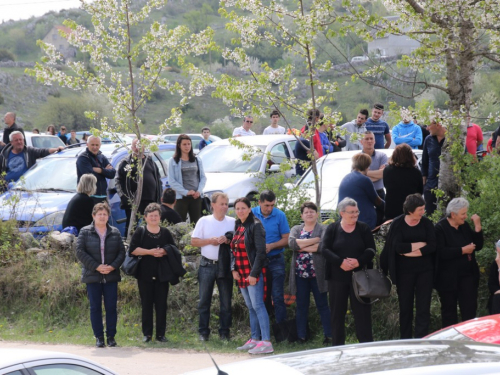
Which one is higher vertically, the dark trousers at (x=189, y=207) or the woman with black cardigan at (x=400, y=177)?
the woman with black cardigan at (x=400, y=177)

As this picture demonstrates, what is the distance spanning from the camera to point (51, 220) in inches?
521

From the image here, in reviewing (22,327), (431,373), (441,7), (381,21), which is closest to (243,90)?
(381,21)

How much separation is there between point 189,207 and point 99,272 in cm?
342

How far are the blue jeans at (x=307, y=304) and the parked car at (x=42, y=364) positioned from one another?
5615mm

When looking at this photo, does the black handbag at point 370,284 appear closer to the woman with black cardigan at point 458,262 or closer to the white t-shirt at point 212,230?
the woman with black cardigan at point 458,262

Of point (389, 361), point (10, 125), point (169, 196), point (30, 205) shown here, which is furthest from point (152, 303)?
point (10, 125)

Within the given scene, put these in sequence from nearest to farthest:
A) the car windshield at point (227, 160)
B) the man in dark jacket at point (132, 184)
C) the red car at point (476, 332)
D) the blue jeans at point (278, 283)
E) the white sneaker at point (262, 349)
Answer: the red car at point (476, 332), the white sneaker at point (262, 349), the blue jeans at point (278, 283), the man in dark jacket at point (132, 184), the car windshield at point (227, 160)

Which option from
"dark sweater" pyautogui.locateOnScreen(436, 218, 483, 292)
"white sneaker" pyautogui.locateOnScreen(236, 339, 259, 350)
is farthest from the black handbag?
"white sneaker" pyautogui.locateOnScreen(236, 339, 259, 350)

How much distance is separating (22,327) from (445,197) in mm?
6471

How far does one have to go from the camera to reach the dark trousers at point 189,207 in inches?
529

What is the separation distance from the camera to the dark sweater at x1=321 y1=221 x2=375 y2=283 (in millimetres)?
9141

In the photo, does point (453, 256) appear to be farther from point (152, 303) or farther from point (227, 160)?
point (227, 160)

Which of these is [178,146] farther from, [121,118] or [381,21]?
[381,21]

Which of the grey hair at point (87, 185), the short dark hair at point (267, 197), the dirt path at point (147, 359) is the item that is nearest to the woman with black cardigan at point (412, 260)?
the short dark hair at point (267, 197)
